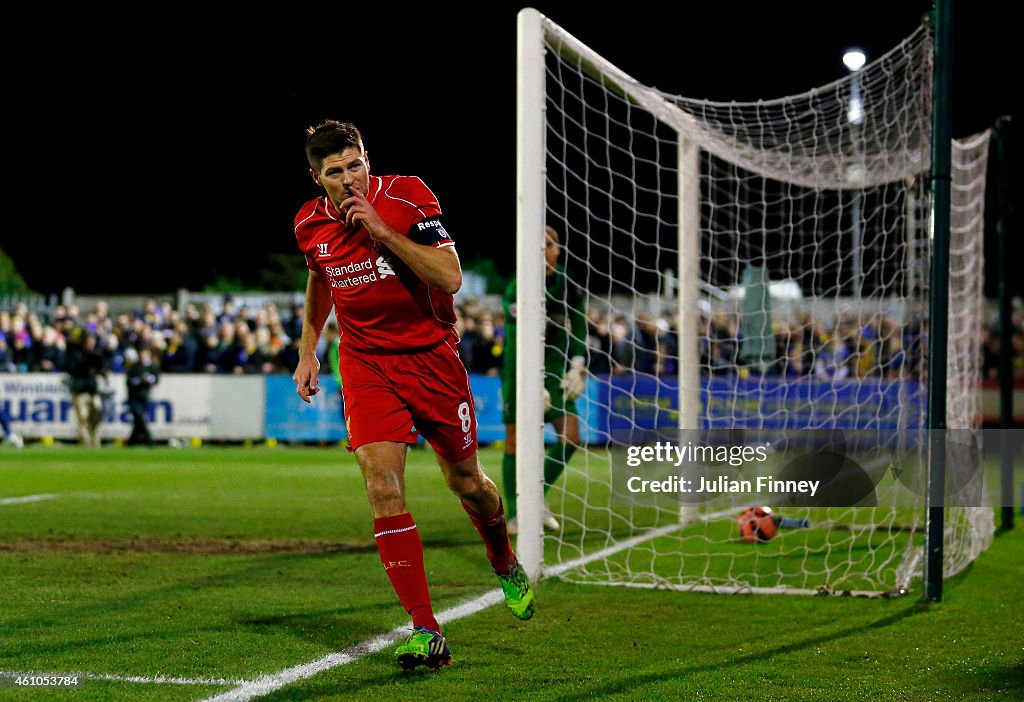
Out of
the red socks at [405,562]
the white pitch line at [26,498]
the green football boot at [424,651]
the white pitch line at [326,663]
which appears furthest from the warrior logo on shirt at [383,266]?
the white pitch line at [26,498]

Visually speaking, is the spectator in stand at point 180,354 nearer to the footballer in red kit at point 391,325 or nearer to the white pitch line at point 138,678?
the footballer in red kit at point 391,325

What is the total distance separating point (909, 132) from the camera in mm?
8148

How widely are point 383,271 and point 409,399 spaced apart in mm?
532

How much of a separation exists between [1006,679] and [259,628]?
10.1ft

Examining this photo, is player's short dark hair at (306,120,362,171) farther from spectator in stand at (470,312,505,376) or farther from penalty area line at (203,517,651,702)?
spectator in stand at (470,312,505,376)

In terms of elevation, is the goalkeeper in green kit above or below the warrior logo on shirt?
below

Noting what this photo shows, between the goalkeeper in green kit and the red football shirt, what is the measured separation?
2.75 m

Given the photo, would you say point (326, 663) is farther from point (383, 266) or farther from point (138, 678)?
point (383, 266)

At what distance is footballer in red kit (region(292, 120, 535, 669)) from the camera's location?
4.55 meters

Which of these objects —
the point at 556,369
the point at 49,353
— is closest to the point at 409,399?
the point at 556,369

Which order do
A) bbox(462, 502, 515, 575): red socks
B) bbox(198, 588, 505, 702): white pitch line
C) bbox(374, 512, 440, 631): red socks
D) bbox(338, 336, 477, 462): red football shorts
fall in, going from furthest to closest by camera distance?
bbox(462, 502, 515, 575): red socks → bbox(338, 336, 477, 462): red football shorts → bbox(374, 512, 440, 631): red socks → bbox(198, 588, 505, 702): white pitch line

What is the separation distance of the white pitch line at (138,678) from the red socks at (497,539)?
1363 millimetres

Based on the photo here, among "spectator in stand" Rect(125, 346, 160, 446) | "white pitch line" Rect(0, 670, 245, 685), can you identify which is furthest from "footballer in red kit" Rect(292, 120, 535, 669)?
"spectator in stand" Rect(125, 346, 160, 446)

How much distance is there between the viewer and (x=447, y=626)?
5316mm
